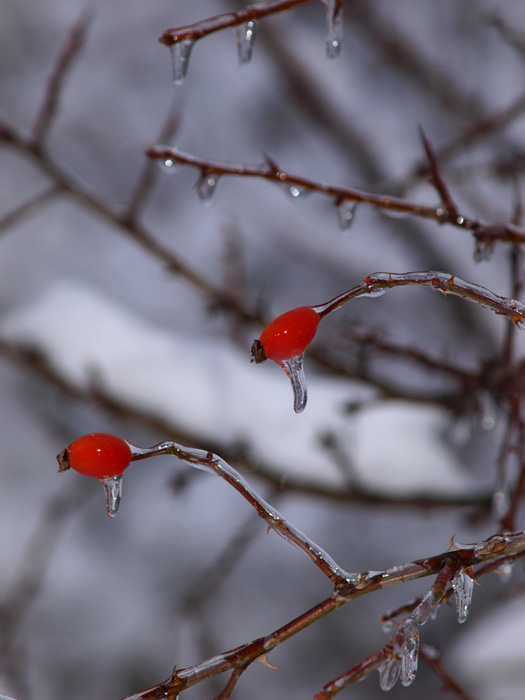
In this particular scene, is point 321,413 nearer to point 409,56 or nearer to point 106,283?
point 106,283

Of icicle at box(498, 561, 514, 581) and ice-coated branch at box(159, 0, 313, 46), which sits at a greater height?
ice-coated branch at box(159, 0, 313, 46)

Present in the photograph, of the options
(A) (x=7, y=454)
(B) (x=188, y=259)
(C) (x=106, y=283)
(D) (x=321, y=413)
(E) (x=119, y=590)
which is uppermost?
(B) (x=188, y=259)

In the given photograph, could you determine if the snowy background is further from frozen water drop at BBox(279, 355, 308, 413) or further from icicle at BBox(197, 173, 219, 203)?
frozen water drop at BBox(279, 355, 308, 413)

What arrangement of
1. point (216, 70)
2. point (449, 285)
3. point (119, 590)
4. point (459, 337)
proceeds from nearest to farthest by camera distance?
point (449, 285) < point (119, 590) < point (459, 337) < point (216, 70)

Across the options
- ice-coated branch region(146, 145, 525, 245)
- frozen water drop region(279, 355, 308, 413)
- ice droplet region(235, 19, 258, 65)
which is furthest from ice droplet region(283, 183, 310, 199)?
Answer: frozen water drop region(279, 355, 308, 413)

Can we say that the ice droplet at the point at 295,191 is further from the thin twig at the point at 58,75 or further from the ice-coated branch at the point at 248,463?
the ice-coated branch at the point at 248,463

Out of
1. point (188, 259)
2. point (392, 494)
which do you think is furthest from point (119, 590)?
point (188, 259)
